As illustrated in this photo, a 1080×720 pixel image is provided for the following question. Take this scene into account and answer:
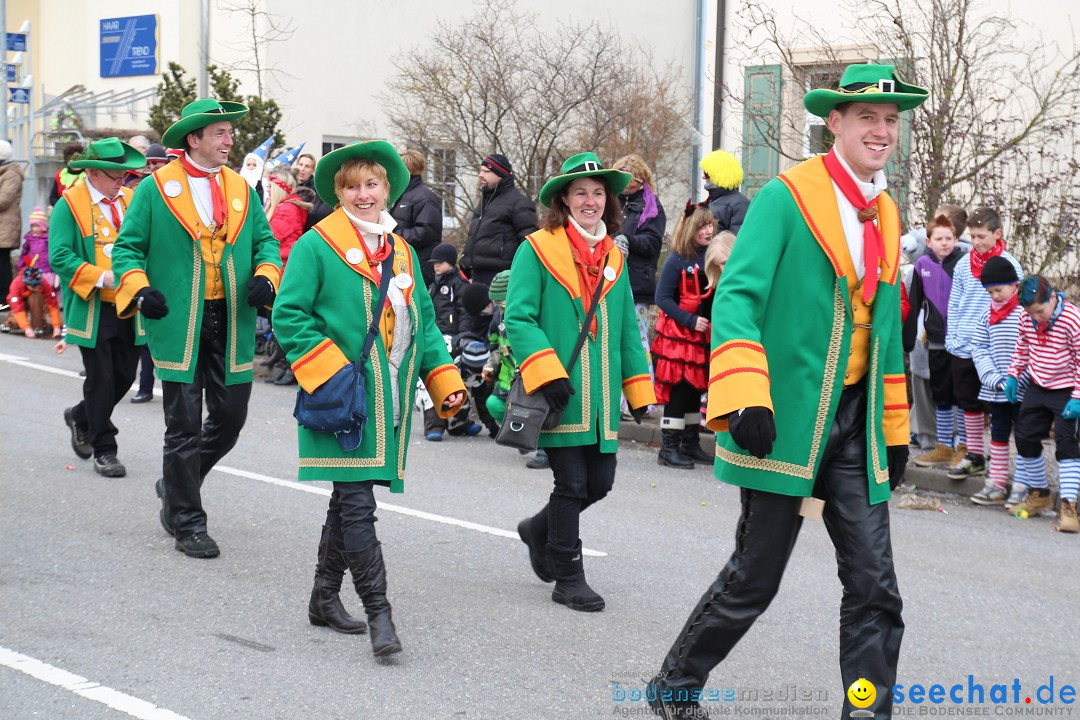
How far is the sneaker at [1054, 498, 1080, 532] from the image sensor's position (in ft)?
25.8

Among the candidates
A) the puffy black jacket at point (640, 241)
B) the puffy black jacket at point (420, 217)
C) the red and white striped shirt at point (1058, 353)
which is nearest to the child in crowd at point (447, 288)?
the puffy black jacket at point (420, 217)

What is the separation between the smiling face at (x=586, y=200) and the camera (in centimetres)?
594

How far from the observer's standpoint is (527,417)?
5684 mm

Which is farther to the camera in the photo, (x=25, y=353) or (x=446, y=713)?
(x=25, y=353)

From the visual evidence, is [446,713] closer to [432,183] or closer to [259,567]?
[259,567]

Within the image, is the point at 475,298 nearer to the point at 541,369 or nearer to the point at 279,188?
the point at 279,188

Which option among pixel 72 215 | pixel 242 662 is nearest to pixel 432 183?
pixel 72 215

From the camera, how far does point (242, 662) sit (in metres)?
5.00

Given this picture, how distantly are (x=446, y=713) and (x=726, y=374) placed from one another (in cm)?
156

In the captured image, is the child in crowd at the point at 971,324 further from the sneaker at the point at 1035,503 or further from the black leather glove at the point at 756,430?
the black leather glove at the point at 756,430

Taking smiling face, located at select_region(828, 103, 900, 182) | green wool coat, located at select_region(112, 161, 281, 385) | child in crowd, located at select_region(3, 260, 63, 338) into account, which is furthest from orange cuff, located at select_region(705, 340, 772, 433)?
child in crowd, located at select_region(3, 260, 63, 338)

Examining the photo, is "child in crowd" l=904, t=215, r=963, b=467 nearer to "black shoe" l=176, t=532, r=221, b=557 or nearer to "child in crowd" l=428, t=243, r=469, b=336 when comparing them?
"child in crowd" l=428, t=243, r=469, b=336

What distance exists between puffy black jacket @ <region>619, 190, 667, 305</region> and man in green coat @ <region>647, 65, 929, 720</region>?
5.92m

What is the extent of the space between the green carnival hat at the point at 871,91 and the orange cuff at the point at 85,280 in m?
5.04
